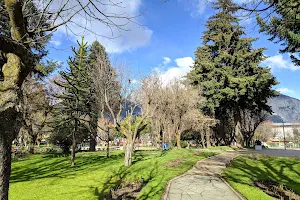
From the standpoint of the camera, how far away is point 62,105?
1944 centimetres

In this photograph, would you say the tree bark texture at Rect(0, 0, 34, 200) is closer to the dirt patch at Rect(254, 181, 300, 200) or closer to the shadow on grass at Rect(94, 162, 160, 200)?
the shadow on grass at Rect(94, 162, 160, 200)

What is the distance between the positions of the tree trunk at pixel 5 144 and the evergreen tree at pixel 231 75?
968 inches

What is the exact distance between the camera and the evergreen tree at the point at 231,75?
25062 mm

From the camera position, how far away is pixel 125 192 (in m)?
7.58

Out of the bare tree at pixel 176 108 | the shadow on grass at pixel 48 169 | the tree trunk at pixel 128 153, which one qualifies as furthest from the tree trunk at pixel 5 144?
the bare tree at pixel 176 108

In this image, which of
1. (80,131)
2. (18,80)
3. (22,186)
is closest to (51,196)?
(22,186)

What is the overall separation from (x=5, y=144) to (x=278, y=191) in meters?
8.21

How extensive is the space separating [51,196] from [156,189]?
353 cm

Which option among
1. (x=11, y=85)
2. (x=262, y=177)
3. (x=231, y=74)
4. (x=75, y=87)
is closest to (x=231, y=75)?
(x=231, y=74)

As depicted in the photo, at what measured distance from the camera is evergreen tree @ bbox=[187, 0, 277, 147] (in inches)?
987

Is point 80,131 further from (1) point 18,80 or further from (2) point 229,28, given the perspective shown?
(2) point 229,28

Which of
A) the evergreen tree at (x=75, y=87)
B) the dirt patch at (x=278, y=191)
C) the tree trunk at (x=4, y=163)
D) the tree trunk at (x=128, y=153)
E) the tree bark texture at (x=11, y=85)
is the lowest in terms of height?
the dirt patch at (x=278, y=191)

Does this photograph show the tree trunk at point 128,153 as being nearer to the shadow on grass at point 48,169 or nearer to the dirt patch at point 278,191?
the shadow on grass at point 48,169

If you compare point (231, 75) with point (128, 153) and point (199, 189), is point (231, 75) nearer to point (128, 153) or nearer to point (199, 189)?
point (128, 153)
